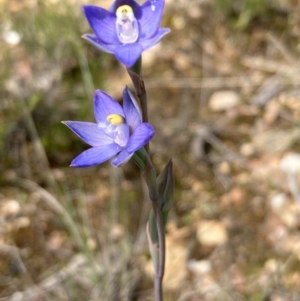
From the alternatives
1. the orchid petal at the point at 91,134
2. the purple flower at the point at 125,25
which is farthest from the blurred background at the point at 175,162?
the purple flower at the point at 125,25

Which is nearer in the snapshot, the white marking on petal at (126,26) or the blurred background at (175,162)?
the white marking on petal at (126,26)

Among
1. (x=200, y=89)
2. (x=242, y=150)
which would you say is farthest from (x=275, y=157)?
(x=200, y=89)

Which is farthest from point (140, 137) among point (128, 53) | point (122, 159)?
point (128, 53)

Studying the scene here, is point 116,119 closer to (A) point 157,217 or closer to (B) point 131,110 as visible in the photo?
(B) point 131,110

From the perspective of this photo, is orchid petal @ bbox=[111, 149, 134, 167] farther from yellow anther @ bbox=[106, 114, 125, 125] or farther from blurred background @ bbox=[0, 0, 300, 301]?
blurred background @ bbox=[0, 0, 300, 301]

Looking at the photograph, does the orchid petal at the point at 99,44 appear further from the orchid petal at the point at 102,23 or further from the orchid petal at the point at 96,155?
the orchid petal at the point at 96,155

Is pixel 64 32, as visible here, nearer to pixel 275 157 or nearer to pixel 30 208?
pixel 30 208
